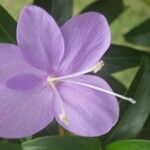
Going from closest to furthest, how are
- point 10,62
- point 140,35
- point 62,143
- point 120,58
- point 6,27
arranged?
1. point 10,62
2. point 62,143
3. point 6,27
4. point 120,58
5. point 140,35

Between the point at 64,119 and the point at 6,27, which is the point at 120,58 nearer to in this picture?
the point at 6,27

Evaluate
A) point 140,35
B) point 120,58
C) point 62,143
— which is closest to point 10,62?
point 62,143

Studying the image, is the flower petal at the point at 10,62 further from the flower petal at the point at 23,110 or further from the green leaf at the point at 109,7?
the green leaf at the point at 109,7

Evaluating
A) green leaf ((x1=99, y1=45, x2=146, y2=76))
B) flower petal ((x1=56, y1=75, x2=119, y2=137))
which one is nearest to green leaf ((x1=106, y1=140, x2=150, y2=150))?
flower petal ((x1=56, y1=75, x2=119, y2=137))

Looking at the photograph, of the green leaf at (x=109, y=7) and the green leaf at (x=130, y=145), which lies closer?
the green leaf at (x=130, y=145)

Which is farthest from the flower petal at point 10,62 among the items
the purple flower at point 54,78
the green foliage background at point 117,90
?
the green foliage background at point 117,90
